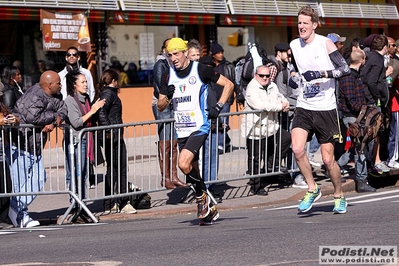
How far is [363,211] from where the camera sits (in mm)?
10289

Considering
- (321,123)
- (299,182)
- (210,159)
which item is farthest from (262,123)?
(321,123)

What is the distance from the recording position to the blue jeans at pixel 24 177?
11.2 meters

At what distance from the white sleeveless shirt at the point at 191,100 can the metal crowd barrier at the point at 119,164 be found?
6.24 feet

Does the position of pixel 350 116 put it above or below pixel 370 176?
above

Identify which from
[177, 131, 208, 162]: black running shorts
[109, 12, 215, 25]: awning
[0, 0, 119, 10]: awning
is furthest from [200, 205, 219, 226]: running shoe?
[109, 12, 215, 25]: awning

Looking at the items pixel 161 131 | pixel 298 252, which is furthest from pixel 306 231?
pixel 161 131

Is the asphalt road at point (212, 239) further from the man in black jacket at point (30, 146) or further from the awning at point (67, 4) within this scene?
the awning at point (67, 4)

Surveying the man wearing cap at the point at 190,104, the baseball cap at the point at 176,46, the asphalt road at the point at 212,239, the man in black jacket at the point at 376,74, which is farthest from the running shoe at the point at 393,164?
the baseball cap at the point at 176,46

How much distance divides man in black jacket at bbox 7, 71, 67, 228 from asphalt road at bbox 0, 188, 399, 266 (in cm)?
61

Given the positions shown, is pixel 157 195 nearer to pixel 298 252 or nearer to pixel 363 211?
pixel 363 211

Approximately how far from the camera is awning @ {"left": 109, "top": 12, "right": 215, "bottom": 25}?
66.1 ft

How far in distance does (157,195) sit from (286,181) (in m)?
2.05

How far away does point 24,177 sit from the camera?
37.0 ft

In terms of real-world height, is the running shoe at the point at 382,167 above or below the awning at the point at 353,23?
below
